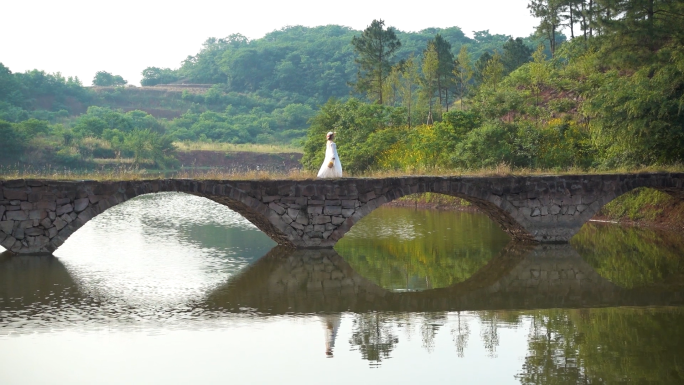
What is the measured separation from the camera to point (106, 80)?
11706 centimetres

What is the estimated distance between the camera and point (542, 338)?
12938 millimetres

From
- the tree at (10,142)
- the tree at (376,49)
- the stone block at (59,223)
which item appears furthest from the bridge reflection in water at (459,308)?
the tree at (10,142)

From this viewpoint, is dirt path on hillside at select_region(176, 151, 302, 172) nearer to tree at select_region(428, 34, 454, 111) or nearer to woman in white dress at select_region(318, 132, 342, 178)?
tree at select_region(428, 34, 454, 111)

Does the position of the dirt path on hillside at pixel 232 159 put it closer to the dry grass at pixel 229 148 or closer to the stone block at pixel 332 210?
the dry grass at pixel 229 148

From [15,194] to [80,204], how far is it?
1.53 metres

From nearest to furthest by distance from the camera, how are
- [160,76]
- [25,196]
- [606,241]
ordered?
[25,196], [606,241], [160,76]

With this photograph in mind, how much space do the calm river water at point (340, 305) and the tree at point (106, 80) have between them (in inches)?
3742

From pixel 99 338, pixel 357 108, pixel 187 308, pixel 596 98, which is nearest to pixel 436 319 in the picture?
pixel 187 308

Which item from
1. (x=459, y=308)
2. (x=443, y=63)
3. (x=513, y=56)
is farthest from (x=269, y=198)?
(x=513, y=56)

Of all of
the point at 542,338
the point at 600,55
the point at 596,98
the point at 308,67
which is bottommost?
the point at 542,338

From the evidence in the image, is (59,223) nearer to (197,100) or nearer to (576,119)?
(576,119)

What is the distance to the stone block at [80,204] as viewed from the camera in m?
20.2

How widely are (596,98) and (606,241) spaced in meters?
5.88

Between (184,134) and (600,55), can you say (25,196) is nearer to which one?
(600,55)
